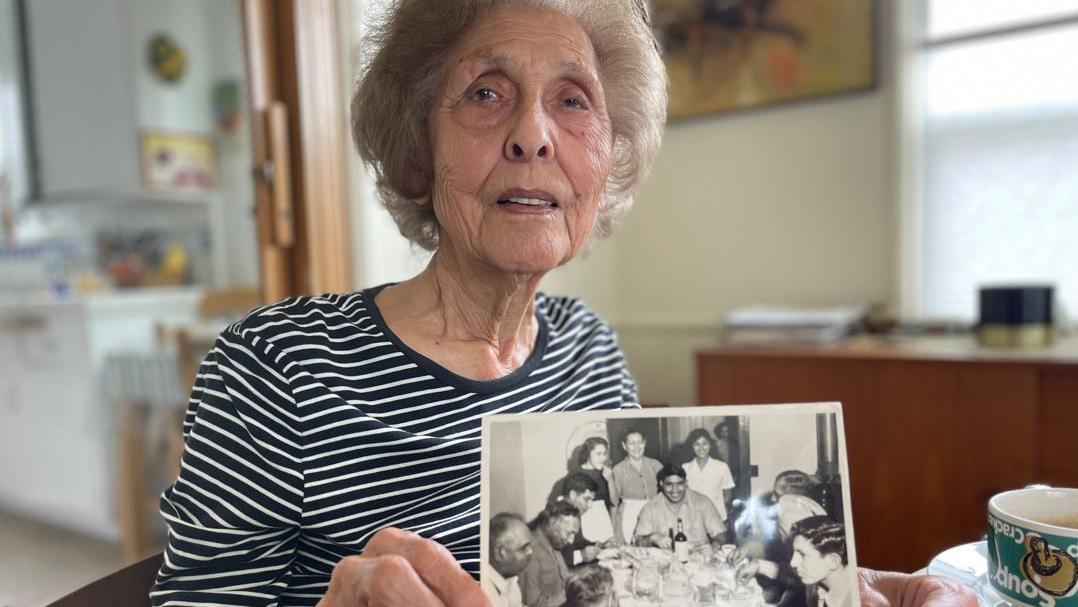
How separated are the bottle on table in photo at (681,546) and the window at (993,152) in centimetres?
198

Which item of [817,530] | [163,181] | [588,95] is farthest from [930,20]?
[163,181]

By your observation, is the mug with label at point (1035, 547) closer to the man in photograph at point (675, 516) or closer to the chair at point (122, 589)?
the man in photograph at point (675, 516)

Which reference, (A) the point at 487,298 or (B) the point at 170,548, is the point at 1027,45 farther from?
(B) the point at 170,548

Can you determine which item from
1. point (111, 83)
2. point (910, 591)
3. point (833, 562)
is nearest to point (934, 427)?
point (910, 591)

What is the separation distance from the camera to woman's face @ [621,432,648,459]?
0.50 m

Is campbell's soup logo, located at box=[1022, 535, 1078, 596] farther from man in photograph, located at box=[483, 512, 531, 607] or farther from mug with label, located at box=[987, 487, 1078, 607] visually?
man in photograph, located at box=[483, 512, 531, 607]

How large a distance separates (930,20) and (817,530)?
2.15 m

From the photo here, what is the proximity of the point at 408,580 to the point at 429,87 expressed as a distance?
57 cm

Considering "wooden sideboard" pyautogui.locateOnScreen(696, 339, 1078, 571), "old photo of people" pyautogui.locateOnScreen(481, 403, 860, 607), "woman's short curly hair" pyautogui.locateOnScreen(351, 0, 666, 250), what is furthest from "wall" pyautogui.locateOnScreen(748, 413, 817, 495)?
"wooden sideboard" pyautogui.locateOnScreen(696, 339, 1078, 571)

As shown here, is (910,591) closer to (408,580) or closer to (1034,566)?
(1034,566)

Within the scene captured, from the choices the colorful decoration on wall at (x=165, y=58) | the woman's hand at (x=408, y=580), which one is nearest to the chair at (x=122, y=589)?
the woman's hand at (x=408, y=580)

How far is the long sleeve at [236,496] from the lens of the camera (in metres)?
0.64

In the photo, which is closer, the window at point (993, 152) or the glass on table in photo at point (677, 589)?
the glass on table in photo at point (677, 589)

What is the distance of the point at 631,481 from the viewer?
494mm
